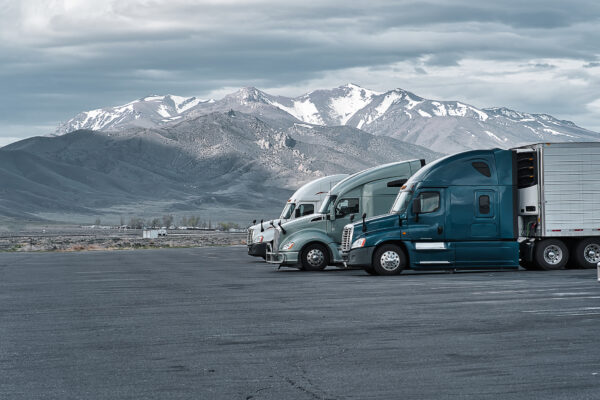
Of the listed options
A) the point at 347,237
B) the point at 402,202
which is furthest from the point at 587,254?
the point at 347,237

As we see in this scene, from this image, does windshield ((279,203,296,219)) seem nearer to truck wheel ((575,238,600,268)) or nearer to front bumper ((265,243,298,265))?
front bumper ((265,243,298,265))

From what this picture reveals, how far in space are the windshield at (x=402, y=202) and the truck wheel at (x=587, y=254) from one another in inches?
205

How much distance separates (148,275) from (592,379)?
73.7 ft

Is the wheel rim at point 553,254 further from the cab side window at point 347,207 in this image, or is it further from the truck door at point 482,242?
the cab side window at point 347,207

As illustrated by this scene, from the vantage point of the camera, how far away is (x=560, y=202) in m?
28.3

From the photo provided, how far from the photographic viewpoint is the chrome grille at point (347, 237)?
27672mm

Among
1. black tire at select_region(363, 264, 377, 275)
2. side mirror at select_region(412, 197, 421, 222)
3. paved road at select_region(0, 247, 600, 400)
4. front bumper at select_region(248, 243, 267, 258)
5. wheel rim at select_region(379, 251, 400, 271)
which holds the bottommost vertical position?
paved road at select_region(0, 247, 600, 400)

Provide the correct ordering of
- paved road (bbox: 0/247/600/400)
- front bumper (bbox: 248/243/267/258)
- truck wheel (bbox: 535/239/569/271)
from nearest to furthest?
paved road (bbox: 0/247/600/400) → truck wheel (bbox: 535/239/569/271) → front bumper (bbox: 248/243/267/258)

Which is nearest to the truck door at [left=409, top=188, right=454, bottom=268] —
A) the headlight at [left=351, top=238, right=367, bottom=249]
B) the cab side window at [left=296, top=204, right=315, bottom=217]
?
the headlight at [left=351, top=238, right=367, bottom=249]

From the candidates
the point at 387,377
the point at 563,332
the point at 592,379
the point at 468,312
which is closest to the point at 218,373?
the point at 387,377

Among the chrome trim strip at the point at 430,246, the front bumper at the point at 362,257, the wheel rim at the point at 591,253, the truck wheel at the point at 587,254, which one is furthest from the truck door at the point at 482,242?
the front bumper at the point at 362,257

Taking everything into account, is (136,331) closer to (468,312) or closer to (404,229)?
(468,312)

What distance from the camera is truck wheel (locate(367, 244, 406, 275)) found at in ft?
90.0

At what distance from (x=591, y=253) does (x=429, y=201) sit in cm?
503
